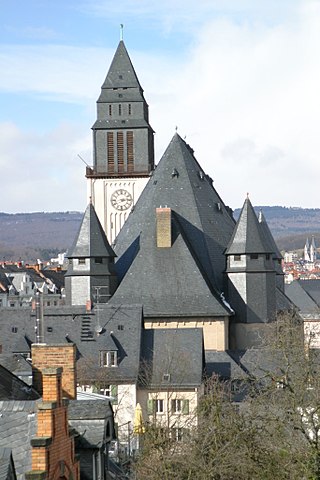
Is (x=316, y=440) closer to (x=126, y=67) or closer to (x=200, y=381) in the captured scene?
(x=200, y=381)

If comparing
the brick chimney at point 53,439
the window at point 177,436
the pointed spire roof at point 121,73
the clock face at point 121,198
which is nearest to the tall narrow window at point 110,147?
the clock face at point 121,198

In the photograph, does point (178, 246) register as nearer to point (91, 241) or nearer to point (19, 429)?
point (91, 241)

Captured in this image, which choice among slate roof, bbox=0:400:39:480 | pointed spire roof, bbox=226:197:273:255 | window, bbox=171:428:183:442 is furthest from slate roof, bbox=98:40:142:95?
slate roof, bbox=0:400:39:480

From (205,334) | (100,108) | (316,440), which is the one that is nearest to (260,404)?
(316,440)

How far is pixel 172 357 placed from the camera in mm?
56969

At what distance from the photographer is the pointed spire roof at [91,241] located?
66062mm

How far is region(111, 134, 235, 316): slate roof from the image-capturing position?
212 ft

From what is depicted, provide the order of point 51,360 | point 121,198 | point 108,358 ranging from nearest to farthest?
point 51,360 → point 108,358 → point 121,198

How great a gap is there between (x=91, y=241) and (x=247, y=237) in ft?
28.9

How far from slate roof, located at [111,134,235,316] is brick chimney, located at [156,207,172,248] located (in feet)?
1.13

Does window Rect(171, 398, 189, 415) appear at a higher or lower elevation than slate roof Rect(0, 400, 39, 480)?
lower

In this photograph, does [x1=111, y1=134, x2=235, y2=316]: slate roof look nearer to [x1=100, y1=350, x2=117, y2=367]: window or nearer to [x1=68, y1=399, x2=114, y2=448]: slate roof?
[x1=100, y1=350, x2=117, y2=367]: window

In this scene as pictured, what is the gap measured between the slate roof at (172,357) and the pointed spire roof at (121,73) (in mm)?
36968

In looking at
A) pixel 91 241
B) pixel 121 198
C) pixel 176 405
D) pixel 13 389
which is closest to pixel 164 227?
pixel 91 241
